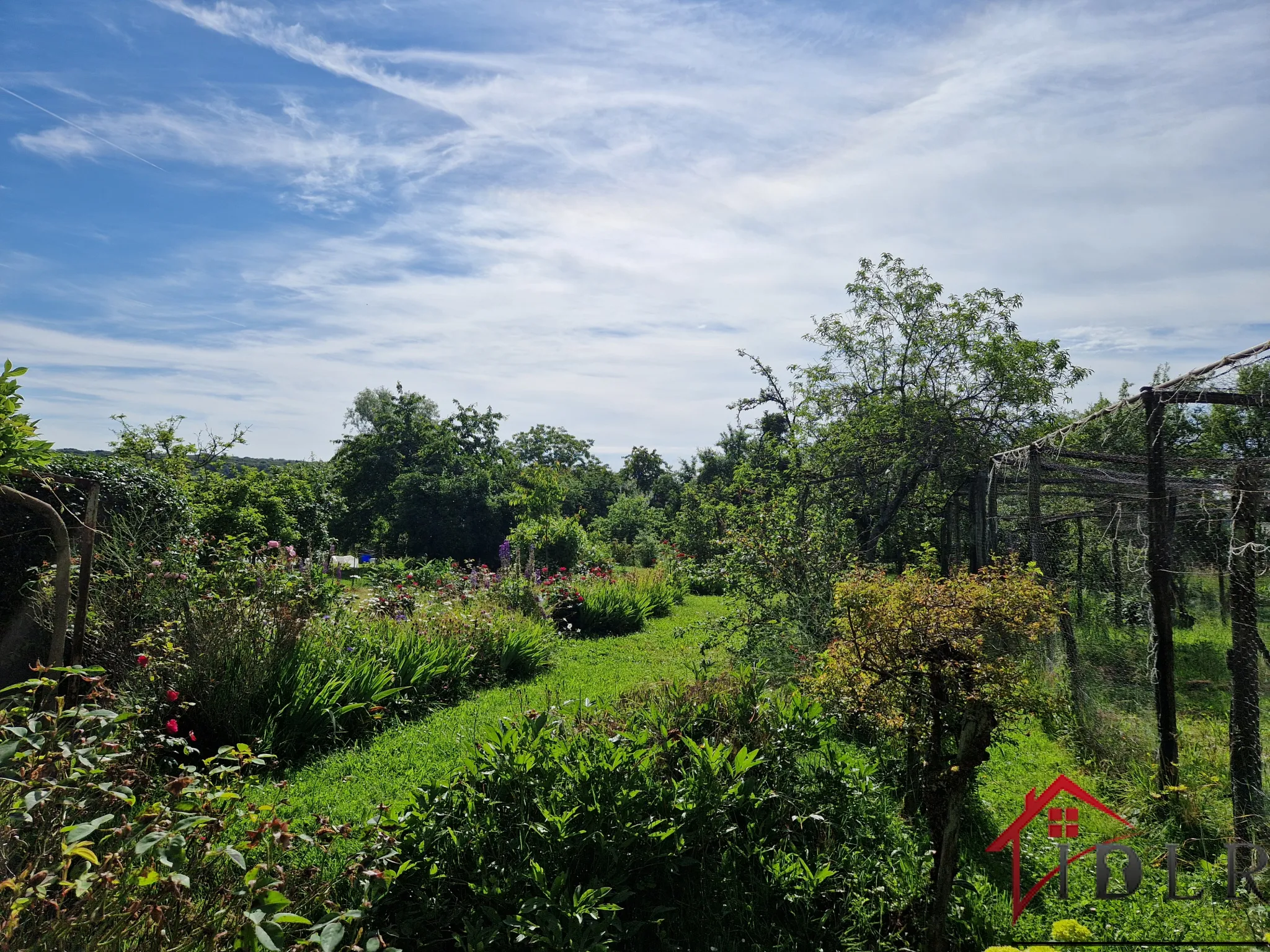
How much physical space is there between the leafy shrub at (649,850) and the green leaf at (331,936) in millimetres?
610

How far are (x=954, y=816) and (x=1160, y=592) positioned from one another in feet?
8.36

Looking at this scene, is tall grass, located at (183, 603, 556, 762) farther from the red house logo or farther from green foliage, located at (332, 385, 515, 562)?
green foliage, located at (332, 385, 515, 562)

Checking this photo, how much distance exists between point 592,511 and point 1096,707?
62.8ft

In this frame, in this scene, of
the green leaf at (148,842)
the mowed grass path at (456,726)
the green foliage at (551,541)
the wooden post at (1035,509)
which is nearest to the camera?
Answer: the green leaf at (148,842)

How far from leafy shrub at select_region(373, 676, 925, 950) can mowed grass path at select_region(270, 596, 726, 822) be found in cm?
55

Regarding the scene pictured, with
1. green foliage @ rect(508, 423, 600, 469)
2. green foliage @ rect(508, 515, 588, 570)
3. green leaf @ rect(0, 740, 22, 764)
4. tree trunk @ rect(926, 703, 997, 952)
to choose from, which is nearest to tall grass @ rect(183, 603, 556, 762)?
green leaf @ rect(0, 740, 22, 764)

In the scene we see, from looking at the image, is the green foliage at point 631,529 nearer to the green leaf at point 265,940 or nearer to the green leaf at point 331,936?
the green leaf at point 331,936

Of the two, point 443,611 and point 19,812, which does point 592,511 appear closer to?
point 443,611

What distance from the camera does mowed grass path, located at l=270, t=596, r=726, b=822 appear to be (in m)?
4.21

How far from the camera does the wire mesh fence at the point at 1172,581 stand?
3658 millimetres

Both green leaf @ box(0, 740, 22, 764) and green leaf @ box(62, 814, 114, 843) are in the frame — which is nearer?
green leaf @ box(62, 814, 114, 843)

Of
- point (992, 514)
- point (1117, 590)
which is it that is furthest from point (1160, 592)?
point (992, 514)

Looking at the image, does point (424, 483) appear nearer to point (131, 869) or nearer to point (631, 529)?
point (631, 529)

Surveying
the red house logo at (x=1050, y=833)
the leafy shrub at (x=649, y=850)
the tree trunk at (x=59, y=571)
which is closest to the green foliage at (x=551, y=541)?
the tree trunk at (x=59, y=571)
